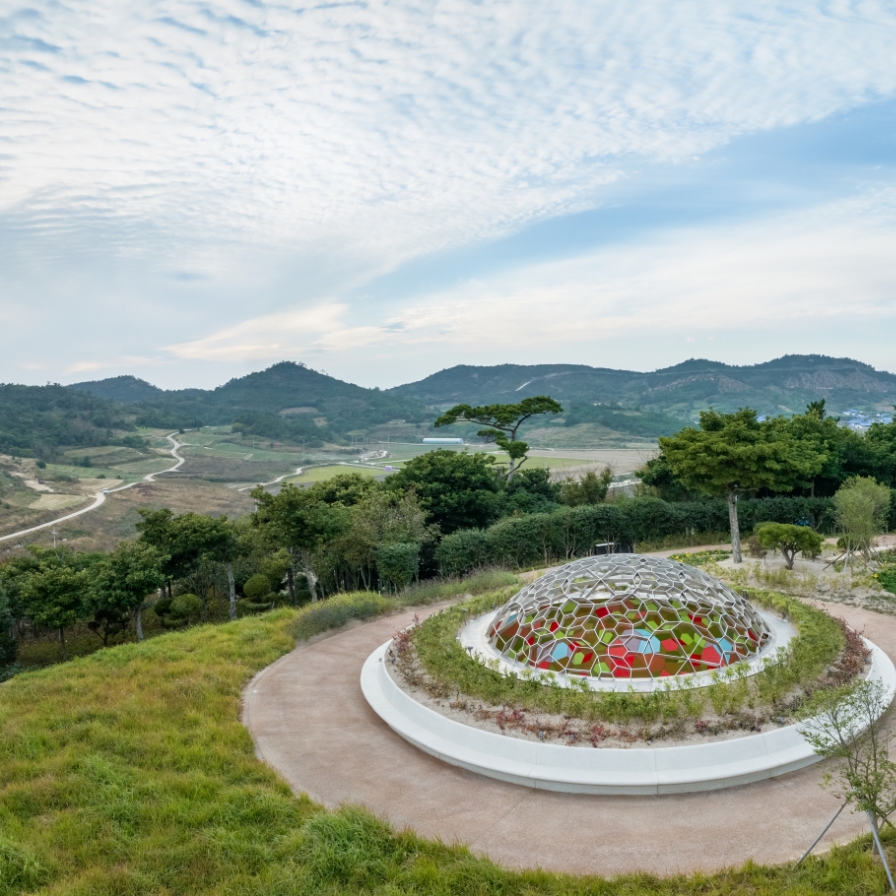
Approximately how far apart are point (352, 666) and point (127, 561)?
28.9 ft

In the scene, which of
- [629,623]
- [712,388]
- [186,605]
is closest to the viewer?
[629,623]

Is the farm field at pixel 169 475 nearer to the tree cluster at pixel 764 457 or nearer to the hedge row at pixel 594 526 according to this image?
the hedge row at pixel 594 526

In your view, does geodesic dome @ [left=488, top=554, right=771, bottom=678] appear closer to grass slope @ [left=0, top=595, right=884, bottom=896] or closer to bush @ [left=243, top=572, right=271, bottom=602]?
grass slope @ [left=0, top=595, right=884, bottom=896]

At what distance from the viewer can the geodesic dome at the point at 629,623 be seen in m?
11.3

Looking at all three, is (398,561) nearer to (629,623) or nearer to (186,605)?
(186,605)

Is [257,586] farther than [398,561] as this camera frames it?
Yes

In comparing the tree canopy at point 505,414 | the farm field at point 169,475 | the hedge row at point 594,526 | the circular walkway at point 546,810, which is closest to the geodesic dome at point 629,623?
the circular walkway at point 546,810

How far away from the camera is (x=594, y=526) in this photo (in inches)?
1069

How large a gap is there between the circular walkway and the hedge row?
13890 mm

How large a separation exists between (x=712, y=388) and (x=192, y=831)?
182144 mm

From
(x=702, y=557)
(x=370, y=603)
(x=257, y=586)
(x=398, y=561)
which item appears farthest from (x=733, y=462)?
(x=257, y=586)

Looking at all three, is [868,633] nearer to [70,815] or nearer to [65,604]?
[70,815]

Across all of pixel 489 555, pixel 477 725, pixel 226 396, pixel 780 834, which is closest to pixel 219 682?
pixel 477 725

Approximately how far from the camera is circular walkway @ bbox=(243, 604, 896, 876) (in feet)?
24.6
